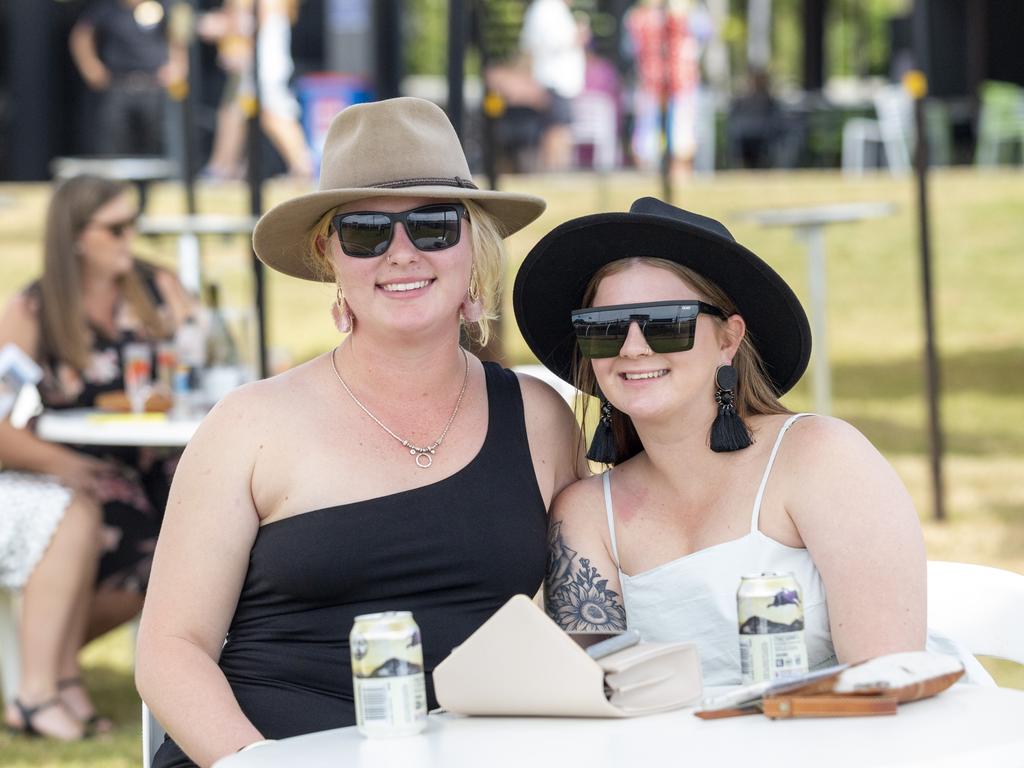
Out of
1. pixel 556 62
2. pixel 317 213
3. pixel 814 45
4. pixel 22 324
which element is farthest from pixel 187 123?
pixel 814 45

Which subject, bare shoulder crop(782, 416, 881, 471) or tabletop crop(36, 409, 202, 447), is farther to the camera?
tabletop crop(36, 409, 202, 447)

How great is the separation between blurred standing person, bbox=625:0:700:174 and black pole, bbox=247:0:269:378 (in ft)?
24.5

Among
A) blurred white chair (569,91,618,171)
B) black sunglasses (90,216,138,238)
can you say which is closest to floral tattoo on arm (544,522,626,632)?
black sunglasses (90,216,138,238)

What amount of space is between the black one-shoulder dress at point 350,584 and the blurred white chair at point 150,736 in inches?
2.6

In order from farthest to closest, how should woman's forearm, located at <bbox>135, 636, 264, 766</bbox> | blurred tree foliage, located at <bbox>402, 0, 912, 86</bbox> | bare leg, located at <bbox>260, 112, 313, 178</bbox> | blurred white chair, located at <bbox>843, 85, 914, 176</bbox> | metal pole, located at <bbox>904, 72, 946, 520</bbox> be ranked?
blurred tree foliage, located at <bbox>402, 0, 912, 86</bbox> < blurred white chair, located at <bbox>843, 85, 914, 176</bbox> < bare leg, located at <bbox>260, 112, 313, 178</bbox> < metal pole, located at <bbox>904, 72, 946, 520</bbox> < woman's forearm, located at <bbox>135, 636, 264, 766</bbox>

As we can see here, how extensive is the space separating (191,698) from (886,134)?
15059 mm

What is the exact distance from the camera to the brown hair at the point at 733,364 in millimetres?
2396

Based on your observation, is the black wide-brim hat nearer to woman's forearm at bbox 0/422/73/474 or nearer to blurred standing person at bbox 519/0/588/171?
woman's forearm at bbox 0/422/73/474

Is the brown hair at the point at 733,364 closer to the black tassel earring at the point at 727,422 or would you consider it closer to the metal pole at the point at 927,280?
the black tassel earring at the point at 727,422

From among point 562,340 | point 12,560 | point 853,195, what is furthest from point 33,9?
point 562,340

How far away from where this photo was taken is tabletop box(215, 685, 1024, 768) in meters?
1.71

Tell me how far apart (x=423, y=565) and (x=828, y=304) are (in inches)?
416

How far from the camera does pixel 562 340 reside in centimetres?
265

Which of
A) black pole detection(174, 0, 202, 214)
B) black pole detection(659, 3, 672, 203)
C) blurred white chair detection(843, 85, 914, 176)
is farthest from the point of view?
blurred white chair detection(843, 85, 914, 176)
